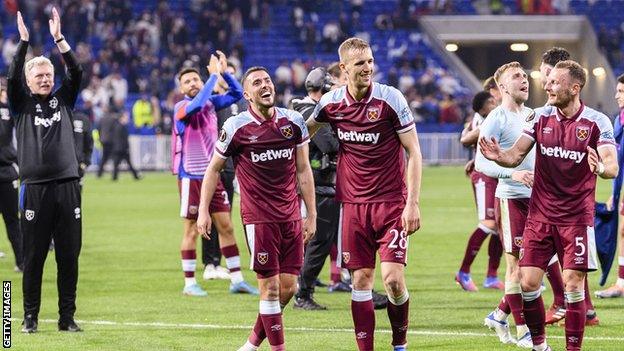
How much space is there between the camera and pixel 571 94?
9.36 metres

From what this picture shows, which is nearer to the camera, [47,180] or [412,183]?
[412,183]

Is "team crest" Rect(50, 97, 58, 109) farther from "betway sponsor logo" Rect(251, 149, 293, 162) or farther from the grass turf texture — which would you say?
"betway sponsor logo" Rect(251, 149, 293, 162)

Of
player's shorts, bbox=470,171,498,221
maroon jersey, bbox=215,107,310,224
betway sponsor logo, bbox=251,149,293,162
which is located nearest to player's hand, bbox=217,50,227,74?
player's shorts, bbox=470,171,498,221

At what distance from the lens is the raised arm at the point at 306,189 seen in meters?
9.73

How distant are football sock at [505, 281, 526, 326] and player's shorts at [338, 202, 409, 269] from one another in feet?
4.55

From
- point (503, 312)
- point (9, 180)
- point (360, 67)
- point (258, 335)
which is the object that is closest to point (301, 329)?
point (258, 335)

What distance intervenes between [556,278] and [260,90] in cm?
324

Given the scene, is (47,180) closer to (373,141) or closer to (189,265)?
(373,141)

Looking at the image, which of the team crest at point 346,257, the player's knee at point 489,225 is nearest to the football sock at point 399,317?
the team crest at point 346,257

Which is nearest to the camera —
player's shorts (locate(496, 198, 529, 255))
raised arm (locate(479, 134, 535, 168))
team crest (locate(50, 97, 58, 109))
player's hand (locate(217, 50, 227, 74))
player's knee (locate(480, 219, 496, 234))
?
raised arm (locate(479, 134, 535, 168))

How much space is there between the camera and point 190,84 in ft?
45.4

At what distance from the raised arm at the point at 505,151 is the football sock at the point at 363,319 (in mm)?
1289

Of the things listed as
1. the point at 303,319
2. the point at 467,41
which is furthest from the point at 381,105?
the point at 467,41

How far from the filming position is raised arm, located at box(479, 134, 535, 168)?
937 cm
